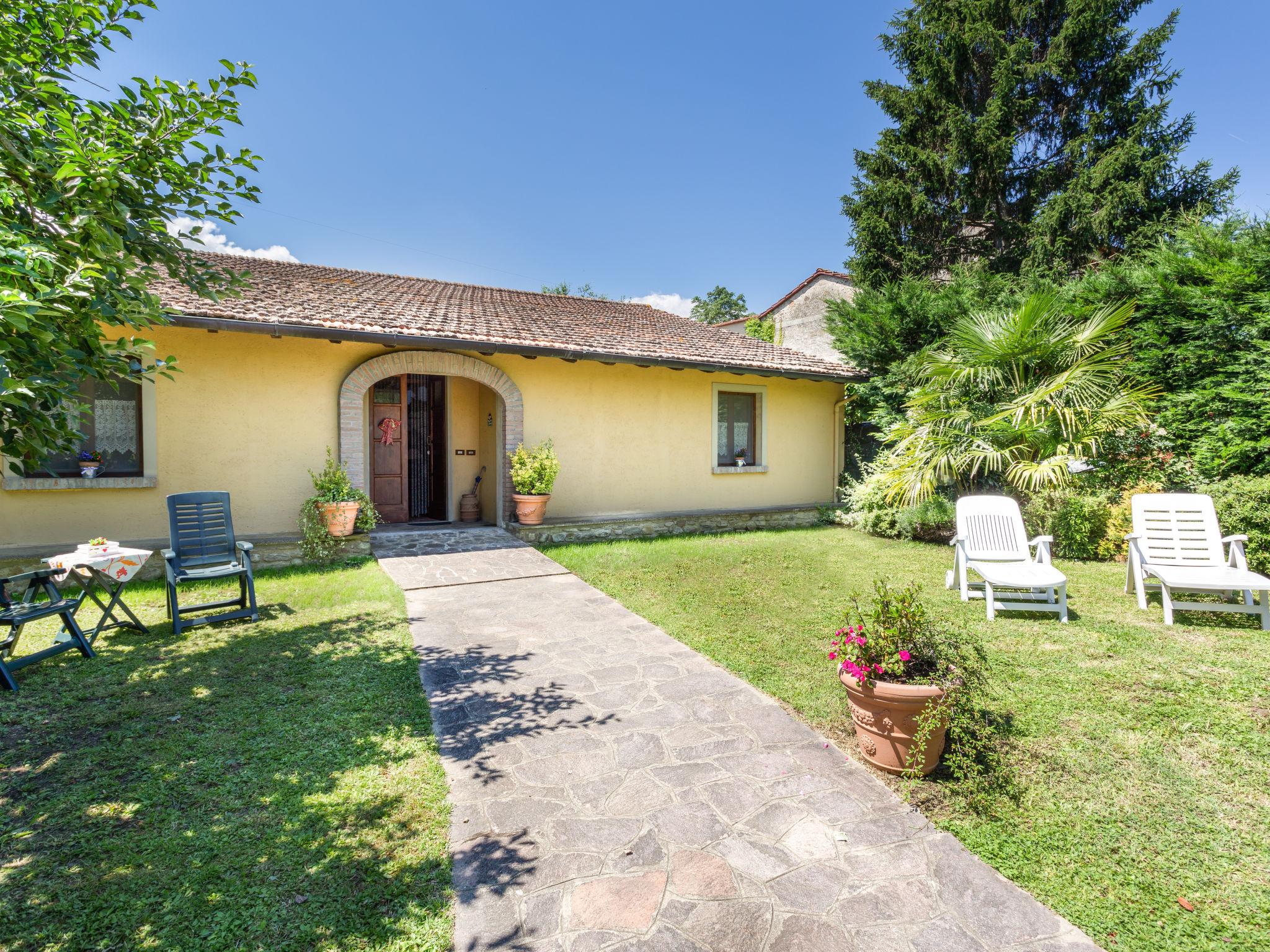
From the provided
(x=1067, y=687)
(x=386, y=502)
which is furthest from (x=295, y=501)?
(x=1067, y=687)

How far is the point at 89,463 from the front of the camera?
752 centimetres

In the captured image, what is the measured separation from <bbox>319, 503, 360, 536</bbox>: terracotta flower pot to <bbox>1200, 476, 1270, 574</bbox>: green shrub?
1080 centimetres

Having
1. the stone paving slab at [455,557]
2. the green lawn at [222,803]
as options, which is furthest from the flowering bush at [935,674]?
the stone paving slab at [455,557]

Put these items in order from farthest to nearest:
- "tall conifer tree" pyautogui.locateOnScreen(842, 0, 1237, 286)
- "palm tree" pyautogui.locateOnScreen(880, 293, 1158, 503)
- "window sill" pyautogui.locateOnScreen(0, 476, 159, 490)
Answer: "tall conifer tree" pyautogui.locateOnScreen(842, 0, 1237, 286), "palm tree" pyautogui.locateOnScreen(880, 293, 1158, 503), "window sill" pyautogui.locateOnScreen(0, 476, 159, 490)

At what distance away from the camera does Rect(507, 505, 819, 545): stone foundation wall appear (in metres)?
9.77

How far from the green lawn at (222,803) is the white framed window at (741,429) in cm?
855

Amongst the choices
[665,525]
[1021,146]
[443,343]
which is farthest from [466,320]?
[1021,146]

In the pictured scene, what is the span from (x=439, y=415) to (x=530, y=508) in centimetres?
354

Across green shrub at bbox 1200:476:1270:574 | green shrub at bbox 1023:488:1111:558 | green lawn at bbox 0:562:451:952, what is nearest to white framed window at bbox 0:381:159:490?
green lawn at bbox 0:562:451:952

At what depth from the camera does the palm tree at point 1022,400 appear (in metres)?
8.49

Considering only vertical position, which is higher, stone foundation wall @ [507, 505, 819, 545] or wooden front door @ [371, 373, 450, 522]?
wooden front door @ [371, 373, 450, 522]

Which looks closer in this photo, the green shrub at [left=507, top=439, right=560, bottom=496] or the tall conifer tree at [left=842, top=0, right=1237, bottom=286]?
the green shrub at [left=507, top=439, right=560, bottom=496]

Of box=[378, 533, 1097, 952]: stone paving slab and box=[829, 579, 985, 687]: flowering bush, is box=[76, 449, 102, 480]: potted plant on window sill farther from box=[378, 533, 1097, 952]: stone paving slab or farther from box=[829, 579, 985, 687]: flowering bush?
box=[829, 579, 985, 687]: flowering bush

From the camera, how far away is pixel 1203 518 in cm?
626
